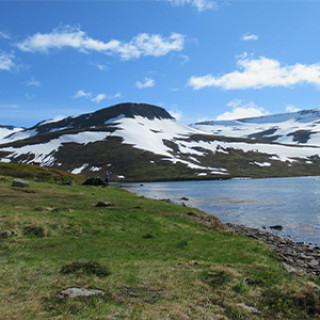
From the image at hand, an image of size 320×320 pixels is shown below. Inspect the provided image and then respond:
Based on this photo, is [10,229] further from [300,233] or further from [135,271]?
[300,233]

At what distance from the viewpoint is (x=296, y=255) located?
2622cm

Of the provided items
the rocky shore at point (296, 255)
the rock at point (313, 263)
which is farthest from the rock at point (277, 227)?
the rock at point (313, 263)

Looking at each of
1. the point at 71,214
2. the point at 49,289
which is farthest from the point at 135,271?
the point at 71,214

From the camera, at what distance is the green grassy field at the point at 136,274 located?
36.4 ft

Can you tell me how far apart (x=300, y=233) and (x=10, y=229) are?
33876 mm

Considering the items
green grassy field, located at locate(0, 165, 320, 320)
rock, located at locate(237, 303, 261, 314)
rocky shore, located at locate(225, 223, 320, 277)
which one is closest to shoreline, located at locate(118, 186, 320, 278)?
rocky shore, located at locate(225, 223, 320, 277)

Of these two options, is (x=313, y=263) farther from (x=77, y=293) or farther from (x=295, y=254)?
(x=77, y=293)

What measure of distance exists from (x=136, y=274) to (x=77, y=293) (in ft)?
11.8

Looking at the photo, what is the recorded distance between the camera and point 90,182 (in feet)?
230

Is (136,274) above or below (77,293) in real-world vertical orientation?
below

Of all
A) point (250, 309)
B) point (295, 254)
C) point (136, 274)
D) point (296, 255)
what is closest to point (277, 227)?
point (295, 254)

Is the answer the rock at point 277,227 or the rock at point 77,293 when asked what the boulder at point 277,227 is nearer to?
the rock at point 277,227

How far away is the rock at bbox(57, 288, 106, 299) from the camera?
38.7 feet

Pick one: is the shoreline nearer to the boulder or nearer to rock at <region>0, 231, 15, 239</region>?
the boulder
